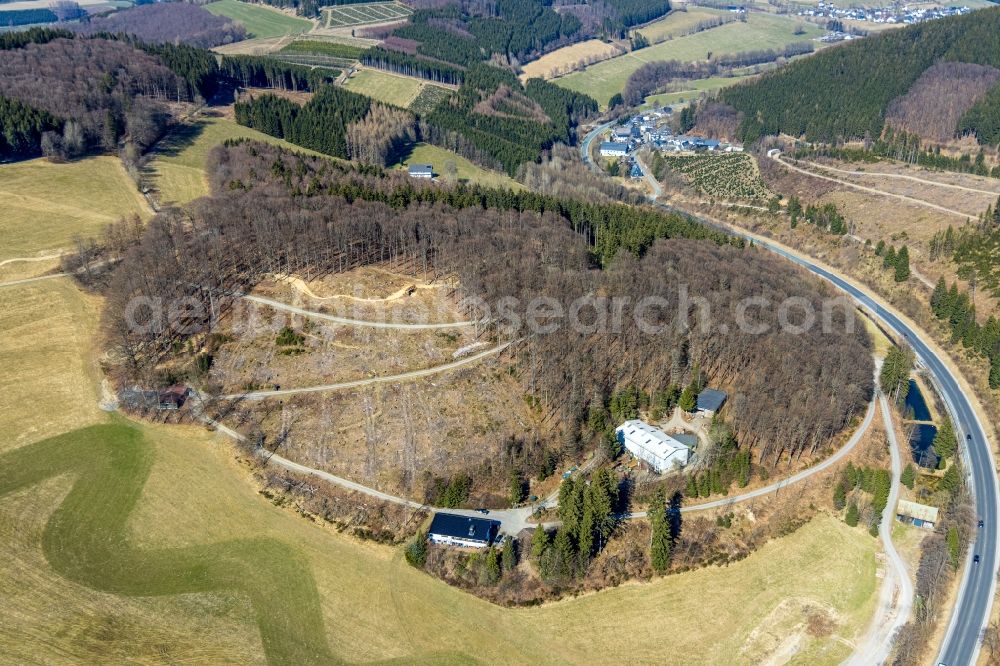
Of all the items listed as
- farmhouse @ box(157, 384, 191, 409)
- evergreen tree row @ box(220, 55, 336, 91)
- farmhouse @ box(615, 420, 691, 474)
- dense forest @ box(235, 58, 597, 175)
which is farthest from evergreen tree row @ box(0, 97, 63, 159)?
farmhouse @ box(615, 420, 691, 474)

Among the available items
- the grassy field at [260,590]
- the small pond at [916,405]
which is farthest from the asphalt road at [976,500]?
the grassy field at [260,590]

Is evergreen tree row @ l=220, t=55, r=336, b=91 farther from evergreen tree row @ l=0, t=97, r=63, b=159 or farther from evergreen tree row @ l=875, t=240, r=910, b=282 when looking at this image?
evergreen tree row @ l=875, t=240, r=910, b=282

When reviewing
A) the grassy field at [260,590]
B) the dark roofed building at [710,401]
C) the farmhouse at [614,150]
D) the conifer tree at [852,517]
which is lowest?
the grassy field at [260,590]

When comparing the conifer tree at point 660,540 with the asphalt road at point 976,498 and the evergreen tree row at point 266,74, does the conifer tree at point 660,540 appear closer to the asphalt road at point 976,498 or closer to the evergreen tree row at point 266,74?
the asphalt road at point 976,498

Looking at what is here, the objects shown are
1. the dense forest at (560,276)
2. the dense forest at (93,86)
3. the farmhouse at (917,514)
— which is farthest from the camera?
the dense forest at (93,86)

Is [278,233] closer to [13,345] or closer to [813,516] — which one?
[13,345]

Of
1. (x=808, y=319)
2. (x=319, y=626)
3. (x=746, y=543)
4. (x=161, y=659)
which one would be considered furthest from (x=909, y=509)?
(x=161, y=659)

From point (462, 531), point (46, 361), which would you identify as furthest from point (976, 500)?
point (46, 361)
